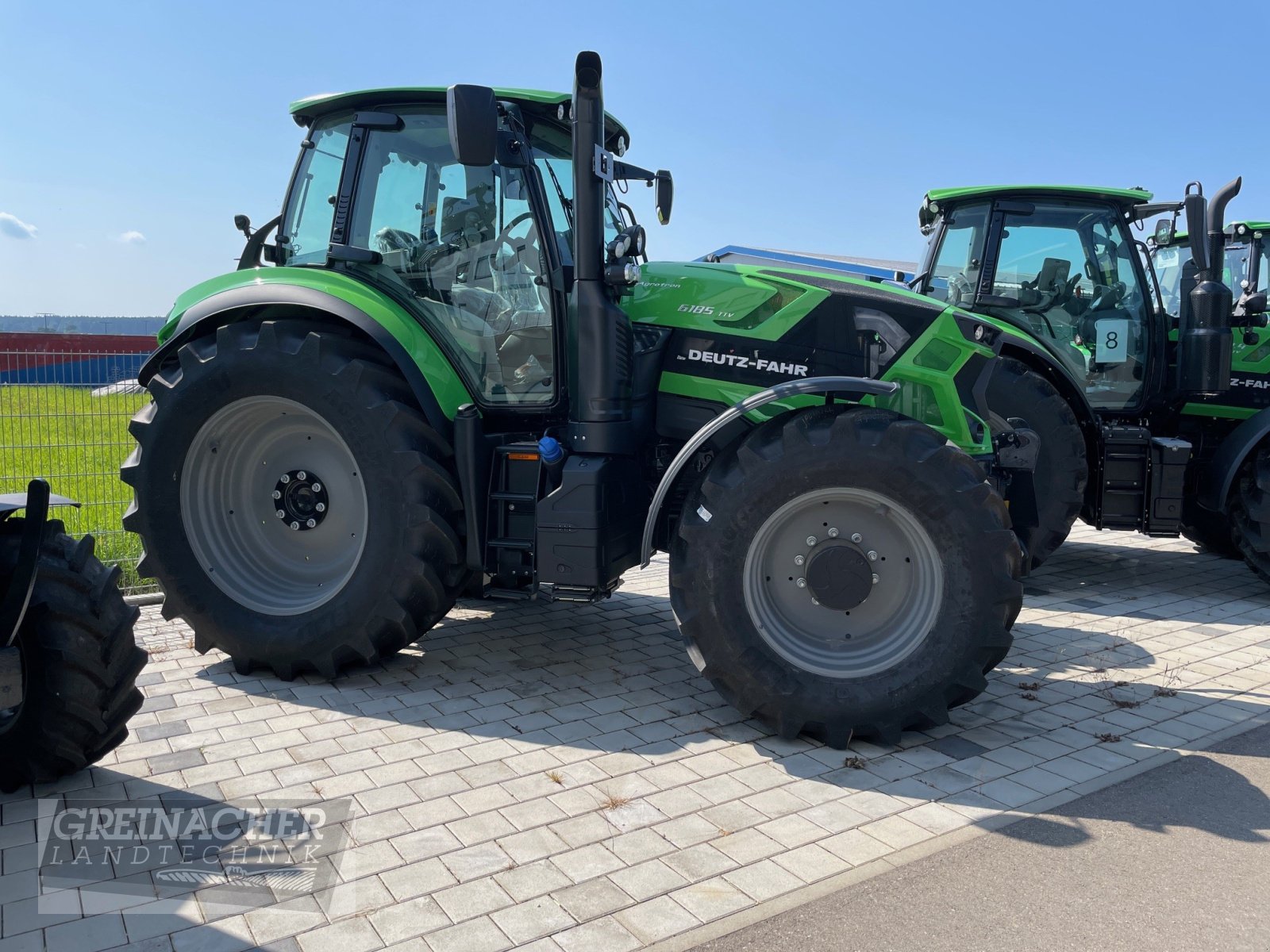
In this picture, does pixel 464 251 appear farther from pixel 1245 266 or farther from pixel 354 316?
pixel 1245 266

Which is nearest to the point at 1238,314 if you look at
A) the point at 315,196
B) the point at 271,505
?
the point at 315,196

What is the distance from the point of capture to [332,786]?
12.0ft

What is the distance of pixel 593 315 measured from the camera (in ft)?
14.5

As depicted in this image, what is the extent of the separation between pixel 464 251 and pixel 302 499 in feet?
4.87

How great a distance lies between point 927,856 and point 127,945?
2360 millimetres

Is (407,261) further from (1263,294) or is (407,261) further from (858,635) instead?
(1263,294)

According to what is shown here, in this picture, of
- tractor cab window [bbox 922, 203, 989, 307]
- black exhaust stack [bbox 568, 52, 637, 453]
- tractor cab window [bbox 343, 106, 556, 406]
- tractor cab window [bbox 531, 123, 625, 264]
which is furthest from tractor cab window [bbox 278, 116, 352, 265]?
tractor cab window [bbox 922, 203, 989, 307]

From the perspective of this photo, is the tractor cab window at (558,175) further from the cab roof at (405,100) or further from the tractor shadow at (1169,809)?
the tractor shadow at (1169,809)

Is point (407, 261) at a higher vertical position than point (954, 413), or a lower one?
higher

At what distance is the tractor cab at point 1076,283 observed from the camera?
24.0 ft

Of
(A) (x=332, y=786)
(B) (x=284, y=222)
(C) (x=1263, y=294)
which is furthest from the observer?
(C) (x=1263, y=294)

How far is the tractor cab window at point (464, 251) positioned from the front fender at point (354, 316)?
4.8 inches

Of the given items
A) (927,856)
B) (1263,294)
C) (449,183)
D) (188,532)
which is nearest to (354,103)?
(449,183)

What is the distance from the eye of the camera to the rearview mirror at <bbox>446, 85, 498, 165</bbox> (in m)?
3.96
